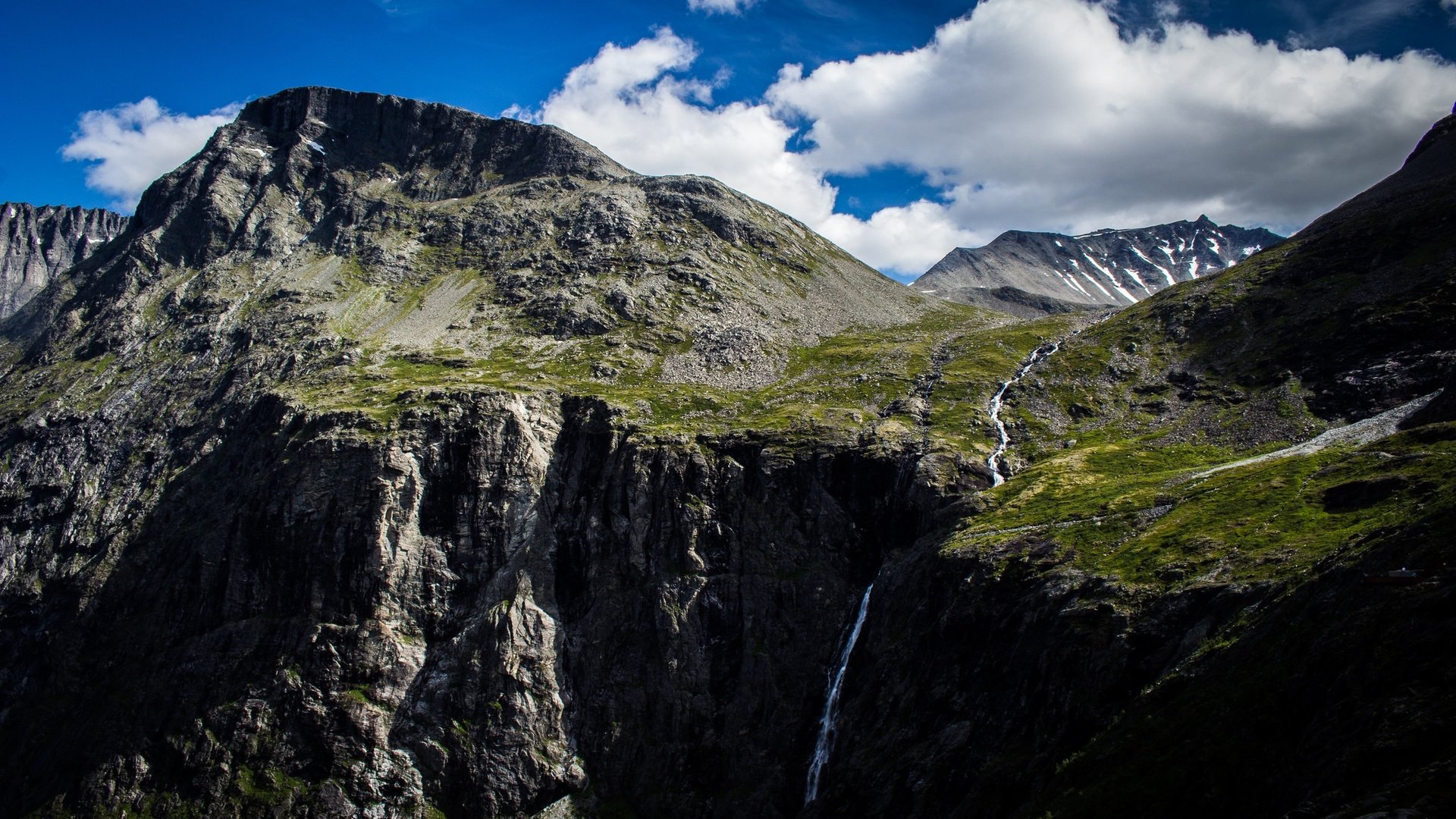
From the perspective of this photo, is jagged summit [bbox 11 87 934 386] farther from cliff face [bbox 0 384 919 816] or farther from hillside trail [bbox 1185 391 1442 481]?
hillside trail [bbox 1185 391 1442 481]

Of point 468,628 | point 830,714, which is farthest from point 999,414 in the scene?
point 468,628

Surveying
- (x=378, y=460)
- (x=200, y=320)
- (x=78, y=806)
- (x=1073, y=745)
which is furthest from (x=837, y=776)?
(x=200, y=320)

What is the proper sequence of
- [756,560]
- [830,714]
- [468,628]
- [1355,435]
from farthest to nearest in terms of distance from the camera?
[468,628] → [756,560] → [830,714] → [1355,435]

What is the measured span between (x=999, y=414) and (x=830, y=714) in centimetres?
5513

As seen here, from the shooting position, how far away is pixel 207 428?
13775 cm

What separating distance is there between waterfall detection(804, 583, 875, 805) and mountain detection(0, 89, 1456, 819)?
50cm

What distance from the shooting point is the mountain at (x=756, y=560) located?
127 ft

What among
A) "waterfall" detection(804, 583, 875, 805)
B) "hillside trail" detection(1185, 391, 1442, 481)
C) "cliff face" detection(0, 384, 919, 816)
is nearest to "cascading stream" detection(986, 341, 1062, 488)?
"cliff face" detection(0, 384, 919, 816)

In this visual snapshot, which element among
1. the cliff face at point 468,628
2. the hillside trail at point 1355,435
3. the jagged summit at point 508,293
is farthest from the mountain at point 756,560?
the jagged summit at point 508,293

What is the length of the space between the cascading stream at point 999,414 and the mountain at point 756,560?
25.1 inches

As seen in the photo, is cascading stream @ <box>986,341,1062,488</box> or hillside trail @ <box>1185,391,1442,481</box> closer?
hillside trail @ <box>1185,391,1442,481</box>

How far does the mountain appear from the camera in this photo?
3862 cm

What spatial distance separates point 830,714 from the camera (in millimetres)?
76562

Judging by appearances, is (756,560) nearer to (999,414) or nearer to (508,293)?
(999,414)
